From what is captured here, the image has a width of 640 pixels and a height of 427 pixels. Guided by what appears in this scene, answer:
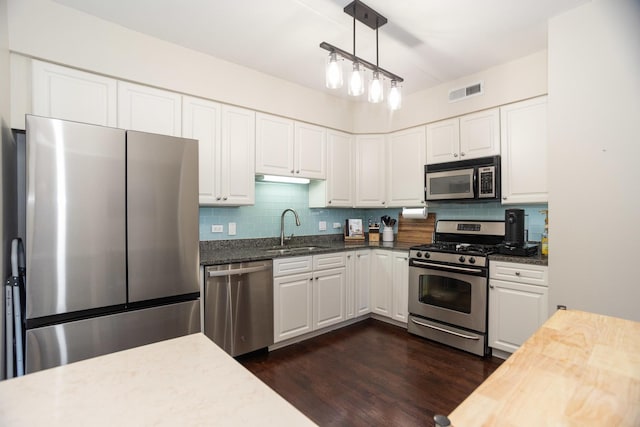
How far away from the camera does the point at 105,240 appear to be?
1.83m

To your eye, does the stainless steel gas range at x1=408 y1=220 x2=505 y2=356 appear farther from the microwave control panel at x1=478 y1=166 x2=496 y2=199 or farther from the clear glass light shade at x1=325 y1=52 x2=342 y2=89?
the clear glass light shade at x1=325 y1=52 x2=342 y2=89

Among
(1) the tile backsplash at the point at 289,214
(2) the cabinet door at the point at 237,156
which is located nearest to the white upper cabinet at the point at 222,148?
(2) the cabinet door at the point at 237,156

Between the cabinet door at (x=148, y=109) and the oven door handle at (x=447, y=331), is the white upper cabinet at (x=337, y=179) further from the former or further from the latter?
the cabinet door at (x=148, y=109)

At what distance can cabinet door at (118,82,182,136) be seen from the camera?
2312 mm

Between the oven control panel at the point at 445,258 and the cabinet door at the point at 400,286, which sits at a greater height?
the oven control panel at the point at 445,258

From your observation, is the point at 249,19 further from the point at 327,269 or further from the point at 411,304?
the point at 411,304

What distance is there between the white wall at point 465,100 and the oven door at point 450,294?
162cm

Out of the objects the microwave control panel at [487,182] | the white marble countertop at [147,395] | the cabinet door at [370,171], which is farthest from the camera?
the cabinet door at [370,171]

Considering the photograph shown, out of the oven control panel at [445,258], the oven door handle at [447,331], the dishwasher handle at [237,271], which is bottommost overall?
the oven door handle at [447,331]

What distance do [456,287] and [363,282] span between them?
102cm

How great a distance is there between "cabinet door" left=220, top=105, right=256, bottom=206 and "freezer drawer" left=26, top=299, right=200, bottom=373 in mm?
1071

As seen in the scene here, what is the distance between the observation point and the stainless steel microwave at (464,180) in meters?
2.98

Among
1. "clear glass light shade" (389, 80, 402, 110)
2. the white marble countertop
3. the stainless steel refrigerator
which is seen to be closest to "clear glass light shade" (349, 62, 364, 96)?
"clear glass light shade" (389, 80, 402, 110)

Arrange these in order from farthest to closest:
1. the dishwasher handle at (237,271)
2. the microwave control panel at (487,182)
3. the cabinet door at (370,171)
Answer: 1. the cabinet door at (370,171)
2. the microwave control panel at (487,182)
3. the dishwasher handle at (237,271)
